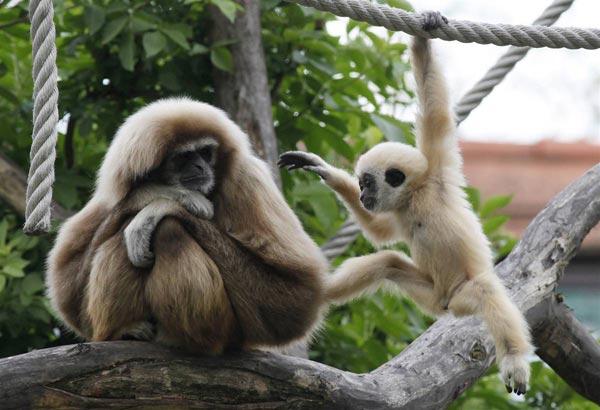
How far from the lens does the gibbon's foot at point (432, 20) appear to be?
4312 millimetres

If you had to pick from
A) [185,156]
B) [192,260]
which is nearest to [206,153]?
[185,156]

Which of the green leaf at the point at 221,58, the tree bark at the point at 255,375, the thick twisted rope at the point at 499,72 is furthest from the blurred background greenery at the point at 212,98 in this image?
the tree bark at the point at 255,375

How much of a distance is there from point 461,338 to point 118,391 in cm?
185

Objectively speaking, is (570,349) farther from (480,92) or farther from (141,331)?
(141,331)

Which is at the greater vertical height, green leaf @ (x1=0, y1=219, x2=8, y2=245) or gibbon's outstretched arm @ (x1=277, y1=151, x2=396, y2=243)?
gibbon's outstretched arm @ (x1=277, y1=151, x2=396, y2=243)

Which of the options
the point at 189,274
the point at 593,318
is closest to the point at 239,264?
the point at 189,274

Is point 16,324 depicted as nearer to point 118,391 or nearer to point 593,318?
point 118,391

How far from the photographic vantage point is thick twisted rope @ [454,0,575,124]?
5.99m

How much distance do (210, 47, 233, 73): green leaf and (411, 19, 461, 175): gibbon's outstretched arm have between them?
1.46 m

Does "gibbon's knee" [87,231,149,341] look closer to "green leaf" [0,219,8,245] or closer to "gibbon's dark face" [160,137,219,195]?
"gibbon's dark face" [160,137,219,195]

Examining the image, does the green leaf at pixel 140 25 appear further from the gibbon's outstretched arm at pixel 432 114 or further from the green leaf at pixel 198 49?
the gibbon's outstretched arm at pixel 432 114

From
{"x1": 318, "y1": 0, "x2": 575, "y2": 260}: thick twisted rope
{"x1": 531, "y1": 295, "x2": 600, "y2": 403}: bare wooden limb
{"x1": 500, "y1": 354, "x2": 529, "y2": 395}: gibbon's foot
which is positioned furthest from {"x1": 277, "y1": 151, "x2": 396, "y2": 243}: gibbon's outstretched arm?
{"x1": 500, "y1": 354, "x2": 529, "y2": 395}: gibbon's foot

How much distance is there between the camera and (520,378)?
4.32 m

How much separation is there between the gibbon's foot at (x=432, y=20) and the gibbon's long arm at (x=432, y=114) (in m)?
0.48
